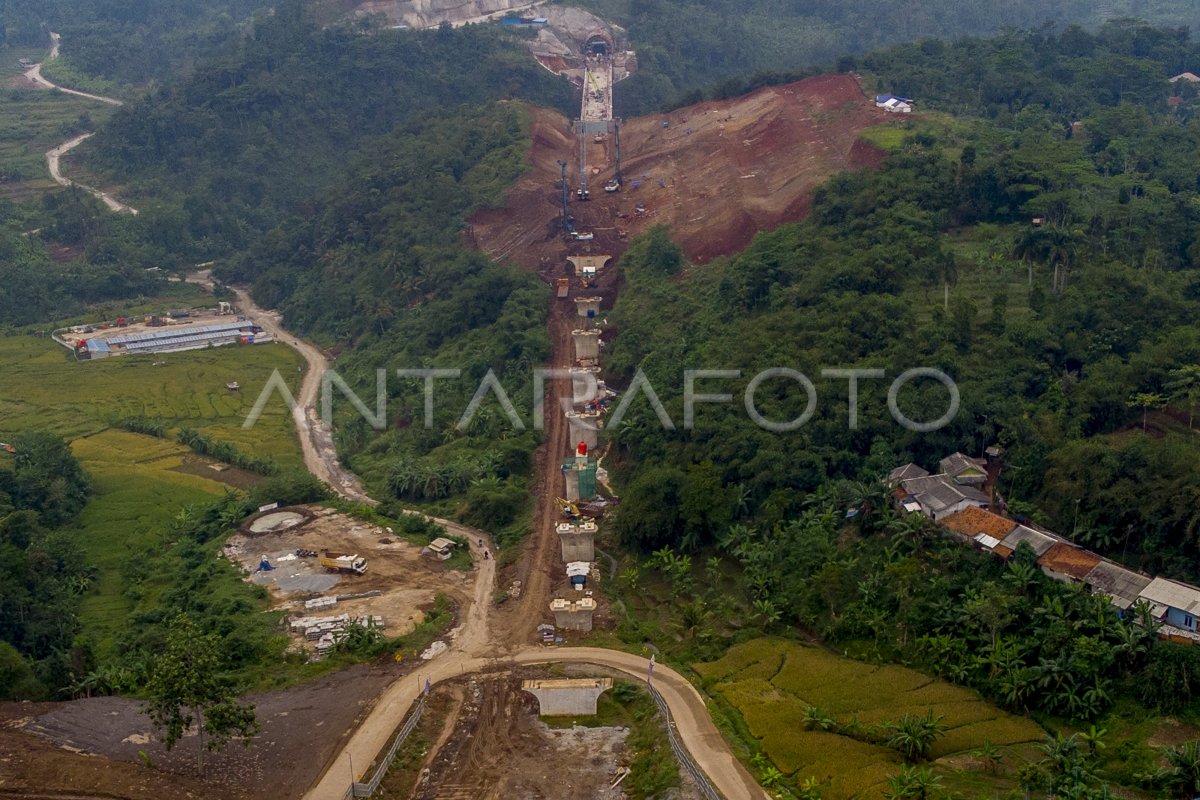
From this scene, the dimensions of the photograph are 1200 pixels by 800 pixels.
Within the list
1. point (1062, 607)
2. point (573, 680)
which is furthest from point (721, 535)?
point (1062, 607)

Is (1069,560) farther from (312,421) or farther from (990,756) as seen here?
(312,421)

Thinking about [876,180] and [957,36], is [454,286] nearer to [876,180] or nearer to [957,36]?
[876,180]

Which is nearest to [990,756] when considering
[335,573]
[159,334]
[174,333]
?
[335,573]

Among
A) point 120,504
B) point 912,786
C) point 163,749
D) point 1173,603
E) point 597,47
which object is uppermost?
point 597,47

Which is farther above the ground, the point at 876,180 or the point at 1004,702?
the point at 876,180

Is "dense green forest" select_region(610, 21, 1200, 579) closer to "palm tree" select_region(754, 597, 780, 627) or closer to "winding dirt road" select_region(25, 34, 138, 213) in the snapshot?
"palm tree" select_region(754, 597, 780, 627)

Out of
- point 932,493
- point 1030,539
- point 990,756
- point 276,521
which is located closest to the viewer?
point 990,756

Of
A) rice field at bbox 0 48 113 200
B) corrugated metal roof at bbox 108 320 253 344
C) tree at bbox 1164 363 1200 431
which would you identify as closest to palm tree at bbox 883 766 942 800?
tree at bbox 1164 363 1200 431
